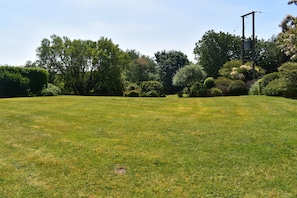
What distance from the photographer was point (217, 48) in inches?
1838

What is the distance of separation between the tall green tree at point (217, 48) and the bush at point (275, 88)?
29.3 m

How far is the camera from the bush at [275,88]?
15.5 m

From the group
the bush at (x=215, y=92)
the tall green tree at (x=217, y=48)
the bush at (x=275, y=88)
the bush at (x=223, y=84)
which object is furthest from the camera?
the tall green tree at (x=217, y=48)

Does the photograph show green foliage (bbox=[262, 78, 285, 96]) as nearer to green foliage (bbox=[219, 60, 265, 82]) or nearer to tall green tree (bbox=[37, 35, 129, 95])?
green foliage (bbox=[219, 60, 265, 82])

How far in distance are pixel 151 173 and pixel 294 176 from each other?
2.29 meters

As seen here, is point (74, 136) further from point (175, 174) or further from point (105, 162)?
point (175, 174)

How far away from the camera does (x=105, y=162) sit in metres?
4.70

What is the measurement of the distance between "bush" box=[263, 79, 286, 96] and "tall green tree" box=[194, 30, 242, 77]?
29.3 metres

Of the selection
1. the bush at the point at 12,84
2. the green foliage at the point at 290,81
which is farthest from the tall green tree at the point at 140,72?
the green foliage at the point at 290,81

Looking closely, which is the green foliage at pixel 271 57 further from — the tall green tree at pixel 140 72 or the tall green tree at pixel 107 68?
the tall green tree at pixel 107 68

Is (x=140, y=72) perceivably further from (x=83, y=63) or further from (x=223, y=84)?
(x=223, y=84)

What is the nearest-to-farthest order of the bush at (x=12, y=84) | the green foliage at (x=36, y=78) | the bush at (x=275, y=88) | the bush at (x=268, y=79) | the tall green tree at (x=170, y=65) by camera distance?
the bush at (x=275, y=88), the bush at (x=12, y=84), the bush at (x=268, y=79), the green foliage at (x=36, y=78), the tall green tree at (x=170, y=65)

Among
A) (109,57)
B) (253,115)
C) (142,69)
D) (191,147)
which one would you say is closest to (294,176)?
(191,147)

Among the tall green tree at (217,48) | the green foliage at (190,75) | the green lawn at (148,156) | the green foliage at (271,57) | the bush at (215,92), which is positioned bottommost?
the green lawn at (148,156)
